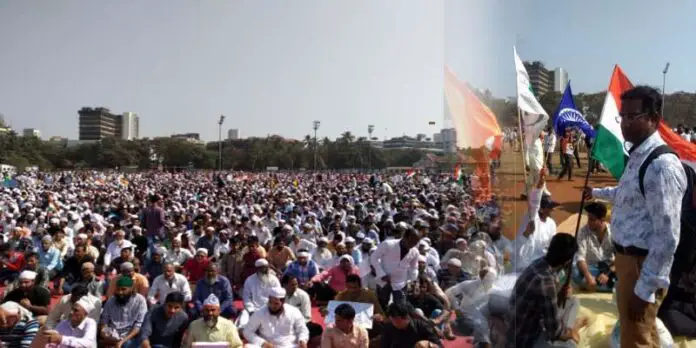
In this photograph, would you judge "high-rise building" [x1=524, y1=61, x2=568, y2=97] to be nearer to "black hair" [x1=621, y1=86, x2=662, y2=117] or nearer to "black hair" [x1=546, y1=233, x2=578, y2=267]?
"black hair" [x1=621, y1=86, x2=662, y2=117]

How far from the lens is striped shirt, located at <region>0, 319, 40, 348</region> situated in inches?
206

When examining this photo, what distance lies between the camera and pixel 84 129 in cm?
16538

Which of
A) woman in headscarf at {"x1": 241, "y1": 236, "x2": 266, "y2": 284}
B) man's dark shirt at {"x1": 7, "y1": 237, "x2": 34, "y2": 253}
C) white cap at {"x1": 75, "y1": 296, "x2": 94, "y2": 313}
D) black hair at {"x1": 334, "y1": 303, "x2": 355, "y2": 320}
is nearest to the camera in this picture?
black hair at {"x1": 334, "y1": 303, "x2": 355, "y2": 320}

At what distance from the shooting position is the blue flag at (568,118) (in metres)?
2.52

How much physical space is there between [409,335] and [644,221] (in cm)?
258

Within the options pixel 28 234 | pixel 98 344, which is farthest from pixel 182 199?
pixel 98 344

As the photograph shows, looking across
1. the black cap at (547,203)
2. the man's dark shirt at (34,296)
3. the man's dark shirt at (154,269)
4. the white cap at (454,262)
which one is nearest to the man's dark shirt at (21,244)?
the man's dark shirt at (154,269)

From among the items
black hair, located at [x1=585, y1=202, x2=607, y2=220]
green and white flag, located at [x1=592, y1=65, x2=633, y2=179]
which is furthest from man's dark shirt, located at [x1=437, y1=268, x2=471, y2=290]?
green and white flag, located at [x1=592, y1=65, x2=633, y2=179]

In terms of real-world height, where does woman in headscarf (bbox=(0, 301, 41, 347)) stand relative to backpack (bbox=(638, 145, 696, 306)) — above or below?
below

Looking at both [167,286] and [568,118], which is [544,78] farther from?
[167,286]

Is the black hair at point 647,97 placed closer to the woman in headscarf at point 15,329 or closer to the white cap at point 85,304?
the white cap at point 85,304

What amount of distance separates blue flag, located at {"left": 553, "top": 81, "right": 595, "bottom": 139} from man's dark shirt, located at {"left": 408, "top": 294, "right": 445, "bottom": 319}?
2.85 meters

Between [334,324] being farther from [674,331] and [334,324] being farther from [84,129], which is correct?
[84,129]

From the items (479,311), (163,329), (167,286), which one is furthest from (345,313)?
(167,286)
